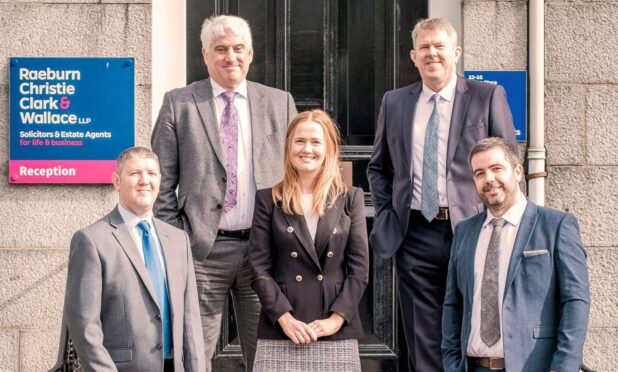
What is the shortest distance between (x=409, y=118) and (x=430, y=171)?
31 centimetres

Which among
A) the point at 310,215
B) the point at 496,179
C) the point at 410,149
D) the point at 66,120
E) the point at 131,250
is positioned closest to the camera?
the point at 496,179

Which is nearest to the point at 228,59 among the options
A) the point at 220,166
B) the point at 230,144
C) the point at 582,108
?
the point at 230,144

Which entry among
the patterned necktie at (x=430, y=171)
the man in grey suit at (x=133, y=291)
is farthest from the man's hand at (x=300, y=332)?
the patterned necktie at (x=430, y=171)

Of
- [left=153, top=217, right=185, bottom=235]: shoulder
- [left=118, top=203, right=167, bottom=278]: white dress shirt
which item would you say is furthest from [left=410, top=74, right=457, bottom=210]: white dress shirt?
[left=118, top=203, right=167, bottom=278]: white dress shirt

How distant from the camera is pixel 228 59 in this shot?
5078mm

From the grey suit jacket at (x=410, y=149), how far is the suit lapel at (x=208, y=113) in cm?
85

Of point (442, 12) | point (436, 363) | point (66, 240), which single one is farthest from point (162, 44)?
point (436, 363)

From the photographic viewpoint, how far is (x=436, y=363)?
5.14 metres

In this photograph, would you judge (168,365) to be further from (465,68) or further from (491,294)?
(465,68)

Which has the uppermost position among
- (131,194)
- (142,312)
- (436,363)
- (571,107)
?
(571,107)

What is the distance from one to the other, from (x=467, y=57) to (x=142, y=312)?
2.94 m

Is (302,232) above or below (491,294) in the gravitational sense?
above

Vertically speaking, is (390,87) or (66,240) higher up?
(390,87)

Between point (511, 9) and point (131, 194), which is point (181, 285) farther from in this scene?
point (511, 9)
